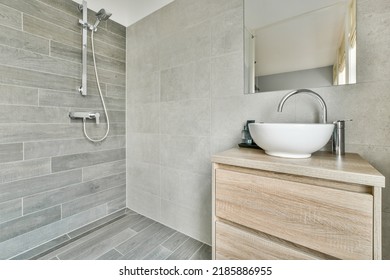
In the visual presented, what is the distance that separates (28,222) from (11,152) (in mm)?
500

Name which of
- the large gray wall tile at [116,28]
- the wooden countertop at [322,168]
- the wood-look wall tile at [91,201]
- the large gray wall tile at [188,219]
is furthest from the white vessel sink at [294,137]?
the large gray wall tile at [116,28]

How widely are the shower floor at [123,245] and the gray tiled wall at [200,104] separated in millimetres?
111

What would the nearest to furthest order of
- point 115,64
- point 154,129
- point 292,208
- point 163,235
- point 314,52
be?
point 292,208, point 314,52, point 163,235, point 154,129, point 115,64

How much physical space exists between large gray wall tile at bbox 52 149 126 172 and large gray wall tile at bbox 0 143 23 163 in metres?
0.20

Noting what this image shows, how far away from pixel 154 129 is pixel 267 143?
3.67ft

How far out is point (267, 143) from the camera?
0.79 metres

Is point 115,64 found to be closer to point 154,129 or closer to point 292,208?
A: point 154,129

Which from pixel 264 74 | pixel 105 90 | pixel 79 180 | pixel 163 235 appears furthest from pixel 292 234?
pixel 105 90

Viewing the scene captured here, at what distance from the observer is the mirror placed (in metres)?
0.92

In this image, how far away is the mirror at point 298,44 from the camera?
925 mm

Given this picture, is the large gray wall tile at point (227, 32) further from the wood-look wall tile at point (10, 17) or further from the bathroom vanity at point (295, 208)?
the wood-look wall tile at point (10, 17)

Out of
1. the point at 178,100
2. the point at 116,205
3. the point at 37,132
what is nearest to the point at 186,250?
the point at 116,205

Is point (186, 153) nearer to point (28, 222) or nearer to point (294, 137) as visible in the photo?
point (294, 137)

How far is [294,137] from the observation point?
2.35 feet
